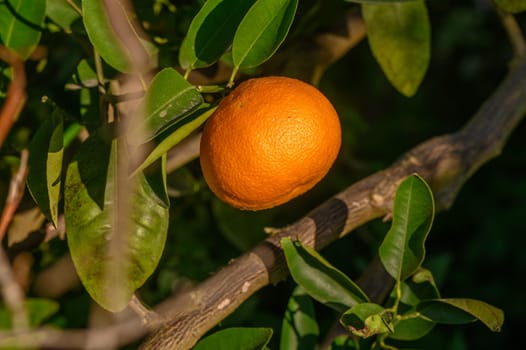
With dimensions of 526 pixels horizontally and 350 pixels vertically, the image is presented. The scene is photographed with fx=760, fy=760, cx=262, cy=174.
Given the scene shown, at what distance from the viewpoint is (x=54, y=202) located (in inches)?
31.2

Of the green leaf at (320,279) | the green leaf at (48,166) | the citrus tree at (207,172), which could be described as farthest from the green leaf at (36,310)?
the green leaf at (320,279)

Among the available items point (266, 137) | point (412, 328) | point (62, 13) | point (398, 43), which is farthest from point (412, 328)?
point (62, 13)

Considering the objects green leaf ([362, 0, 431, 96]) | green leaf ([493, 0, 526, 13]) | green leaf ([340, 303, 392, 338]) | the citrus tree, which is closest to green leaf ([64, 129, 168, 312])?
the citrus tree

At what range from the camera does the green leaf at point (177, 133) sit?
75 centimetres

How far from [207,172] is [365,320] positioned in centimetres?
23

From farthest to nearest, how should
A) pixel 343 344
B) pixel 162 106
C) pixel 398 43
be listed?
pixel 398 43
pixel 343 344
pixel 162 106

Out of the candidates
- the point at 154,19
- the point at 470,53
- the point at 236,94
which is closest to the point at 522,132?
the point at 470,53

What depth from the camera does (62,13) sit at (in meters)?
0.95

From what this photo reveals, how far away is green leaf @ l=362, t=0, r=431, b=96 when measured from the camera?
1.07 meters

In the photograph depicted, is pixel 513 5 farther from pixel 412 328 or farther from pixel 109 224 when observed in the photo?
pixel 109 224

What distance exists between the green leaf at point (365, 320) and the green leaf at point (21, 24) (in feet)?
1.67

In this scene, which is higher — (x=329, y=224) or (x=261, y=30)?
(x=261, y=30)

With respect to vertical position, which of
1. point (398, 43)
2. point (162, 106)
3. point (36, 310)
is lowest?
point (36, 310)

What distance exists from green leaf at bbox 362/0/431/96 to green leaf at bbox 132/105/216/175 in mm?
365
